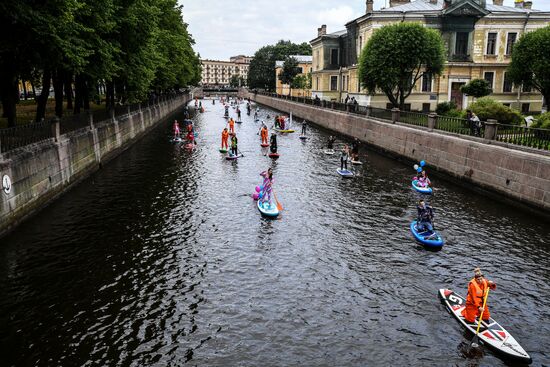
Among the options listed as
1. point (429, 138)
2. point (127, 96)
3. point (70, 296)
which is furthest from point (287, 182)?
point (127, 96)

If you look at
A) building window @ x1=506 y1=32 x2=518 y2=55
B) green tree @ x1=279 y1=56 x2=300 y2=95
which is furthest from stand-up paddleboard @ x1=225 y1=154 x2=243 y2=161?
green tree @ x1=279 y1=56 x2=300 y2=95

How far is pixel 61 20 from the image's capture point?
701 inches

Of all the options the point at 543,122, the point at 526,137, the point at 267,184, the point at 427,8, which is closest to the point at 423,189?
the point at 526,137

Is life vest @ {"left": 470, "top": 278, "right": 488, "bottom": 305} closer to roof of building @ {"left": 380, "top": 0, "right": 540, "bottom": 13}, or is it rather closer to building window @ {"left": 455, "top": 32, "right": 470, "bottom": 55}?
roof of building @ {"left": 380, "top": 0, "right": 540, "bottom": 13}

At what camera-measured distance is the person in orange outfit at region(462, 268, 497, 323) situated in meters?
11.0

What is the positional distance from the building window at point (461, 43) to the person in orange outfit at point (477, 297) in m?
55.5

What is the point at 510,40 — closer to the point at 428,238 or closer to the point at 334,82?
the point at 334,82

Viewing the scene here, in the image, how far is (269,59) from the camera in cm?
13700

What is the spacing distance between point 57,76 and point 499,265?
2816 cm

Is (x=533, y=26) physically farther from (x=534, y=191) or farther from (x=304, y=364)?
(x=304, y=364)

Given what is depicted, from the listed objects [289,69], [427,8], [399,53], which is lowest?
[399,53]

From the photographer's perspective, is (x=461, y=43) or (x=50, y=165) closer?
(x=50, y=165)

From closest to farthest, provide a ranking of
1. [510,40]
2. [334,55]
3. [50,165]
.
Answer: [50,165] < [510,40] < [334,55]

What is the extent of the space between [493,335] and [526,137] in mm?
14566
